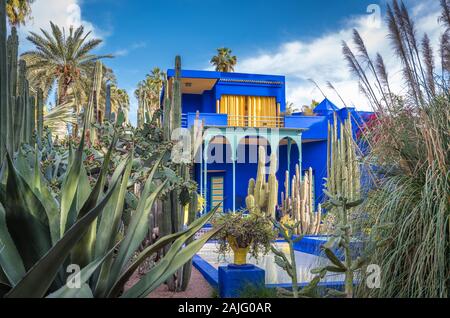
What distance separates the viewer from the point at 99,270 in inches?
81.4

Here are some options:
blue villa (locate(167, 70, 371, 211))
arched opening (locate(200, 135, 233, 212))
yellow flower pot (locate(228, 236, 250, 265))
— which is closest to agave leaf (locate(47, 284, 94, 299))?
yellow flower pot (locate(228, 236, 250, 265))

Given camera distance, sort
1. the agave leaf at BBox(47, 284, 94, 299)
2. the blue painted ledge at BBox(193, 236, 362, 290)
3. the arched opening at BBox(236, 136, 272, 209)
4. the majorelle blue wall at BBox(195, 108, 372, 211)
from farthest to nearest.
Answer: the arched opening at BBox(236, 136, 272, 209) < the majorelle blue wall at BBox(195, 108, 372, 211) < the blue painted ledge at BBox(193, 236, 362, 290) < the agave leaf at BBox(47, 284, 94, 299)

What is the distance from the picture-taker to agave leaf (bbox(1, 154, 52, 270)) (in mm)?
1883

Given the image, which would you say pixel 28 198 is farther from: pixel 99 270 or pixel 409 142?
pixel 409 142

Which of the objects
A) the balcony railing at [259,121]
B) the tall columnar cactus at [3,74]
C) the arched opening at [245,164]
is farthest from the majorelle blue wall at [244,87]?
the tall columnar cactus at [3,74]

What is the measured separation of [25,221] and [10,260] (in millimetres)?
207

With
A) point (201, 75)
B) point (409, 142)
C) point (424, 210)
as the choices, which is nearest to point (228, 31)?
point (409, 142)

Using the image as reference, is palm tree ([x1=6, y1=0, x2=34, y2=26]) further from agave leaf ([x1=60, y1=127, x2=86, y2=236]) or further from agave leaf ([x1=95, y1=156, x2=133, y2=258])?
agave leaf ([x1=95, y1=156, x2=133, y2=258])

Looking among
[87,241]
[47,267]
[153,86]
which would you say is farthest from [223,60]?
[47,267]

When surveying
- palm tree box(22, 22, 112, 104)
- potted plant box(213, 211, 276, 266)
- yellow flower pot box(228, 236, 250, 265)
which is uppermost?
palm tree box(22, 22, 112, 104)

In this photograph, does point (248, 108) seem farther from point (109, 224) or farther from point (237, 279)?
point (109, 224)

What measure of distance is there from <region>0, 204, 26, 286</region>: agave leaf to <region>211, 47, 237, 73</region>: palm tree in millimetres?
24227

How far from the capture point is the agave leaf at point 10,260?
1.94m

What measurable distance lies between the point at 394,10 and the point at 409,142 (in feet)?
3.57
